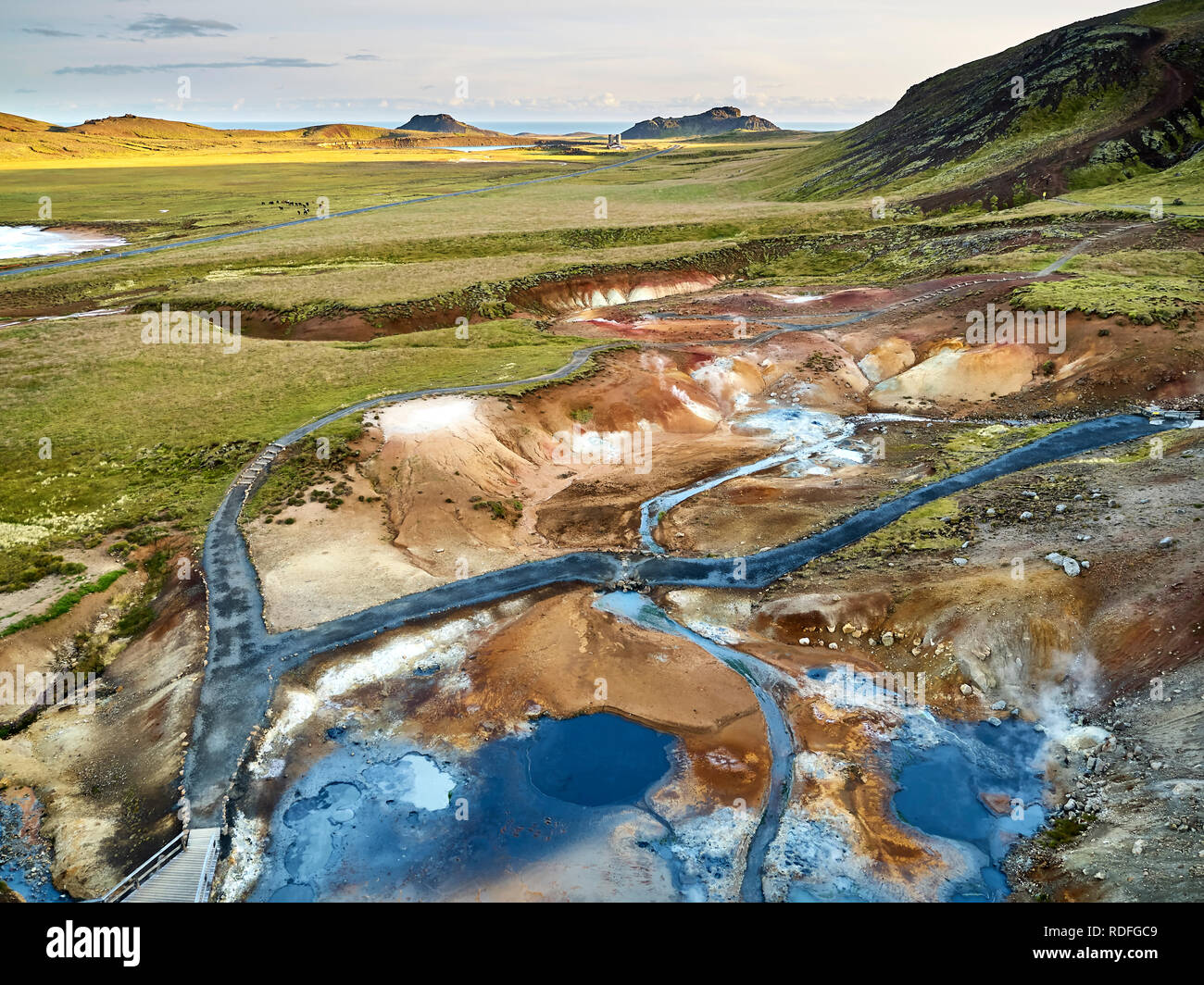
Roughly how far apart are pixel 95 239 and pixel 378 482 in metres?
117

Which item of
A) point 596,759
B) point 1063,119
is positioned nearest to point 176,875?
point 596,759

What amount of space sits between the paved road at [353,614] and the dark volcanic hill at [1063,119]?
76.9 m

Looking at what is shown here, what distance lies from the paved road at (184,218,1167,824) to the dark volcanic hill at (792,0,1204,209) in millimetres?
76863

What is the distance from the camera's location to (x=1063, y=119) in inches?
4806

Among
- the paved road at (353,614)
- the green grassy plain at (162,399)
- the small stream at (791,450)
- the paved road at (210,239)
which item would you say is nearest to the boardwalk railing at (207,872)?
the paved road at (353,614)

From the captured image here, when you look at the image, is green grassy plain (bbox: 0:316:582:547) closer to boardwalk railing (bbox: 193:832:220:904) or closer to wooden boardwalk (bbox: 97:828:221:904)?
wooden boardwalk (bbox: 97:828:221:904)

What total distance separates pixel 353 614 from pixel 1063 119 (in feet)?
445

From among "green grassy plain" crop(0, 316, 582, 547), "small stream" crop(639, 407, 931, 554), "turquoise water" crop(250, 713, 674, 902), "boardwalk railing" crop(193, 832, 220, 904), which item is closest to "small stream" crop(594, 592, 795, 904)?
"turquoise water" crop(250, 713, 674, 902)

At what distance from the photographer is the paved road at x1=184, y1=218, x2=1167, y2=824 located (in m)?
30.3

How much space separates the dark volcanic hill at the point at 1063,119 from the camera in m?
111

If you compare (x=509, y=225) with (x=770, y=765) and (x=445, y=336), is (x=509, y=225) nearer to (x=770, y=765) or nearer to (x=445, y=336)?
(x=445, y=336)

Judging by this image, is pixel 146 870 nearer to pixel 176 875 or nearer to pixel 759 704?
pixel 176 875

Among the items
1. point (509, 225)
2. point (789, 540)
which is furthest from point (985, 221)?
point (789, 540)
